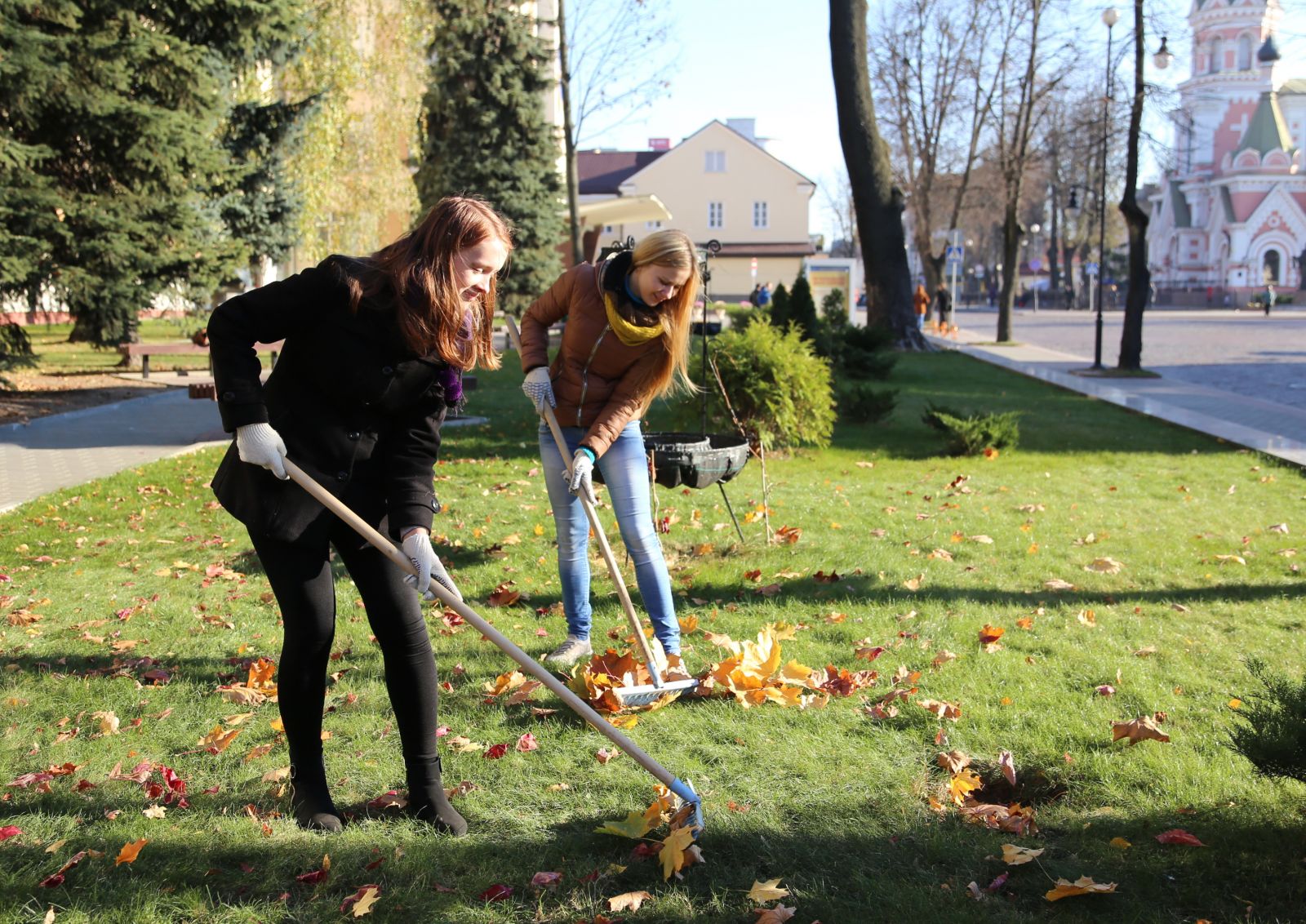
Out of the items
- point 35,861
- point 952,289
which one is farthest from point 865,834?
point 952,289

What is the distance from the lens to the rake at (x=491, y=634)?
10.0 ft

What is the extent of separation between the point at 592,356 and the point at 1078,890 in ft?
8.57

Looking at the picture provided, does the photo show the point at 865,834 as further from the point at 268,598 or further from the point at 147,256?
the point at 147,256

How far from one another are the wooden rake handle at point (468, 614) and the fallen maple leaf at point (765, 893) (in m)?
0.42

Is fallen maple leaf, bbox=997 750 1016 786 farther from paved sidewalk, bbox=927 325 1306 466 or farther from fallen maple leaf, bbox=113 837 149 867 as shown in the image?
paved sidewalk, bbox=927 325 1306 466

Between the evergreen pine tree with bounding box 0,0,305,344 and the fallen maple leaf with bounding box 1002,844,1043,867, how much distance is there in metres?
11.9

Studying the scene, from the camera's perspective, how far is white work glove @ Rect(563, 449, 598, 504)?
4.33 metres

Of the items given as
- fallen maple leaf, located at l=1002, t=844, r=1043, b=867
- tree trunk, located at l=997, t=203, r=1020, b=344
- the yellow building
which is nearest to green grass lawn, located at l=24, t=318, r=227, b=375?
fallen maple leaf, located at l=1002, t=844, r=1043, b=867

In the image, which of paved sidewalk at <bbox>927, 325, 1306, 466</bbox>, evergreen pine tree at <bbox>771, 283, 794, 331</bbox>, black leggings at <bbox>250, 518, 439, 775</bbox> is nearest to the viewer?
black leggings at <bbox>250, 518, 439, 775</bbox>

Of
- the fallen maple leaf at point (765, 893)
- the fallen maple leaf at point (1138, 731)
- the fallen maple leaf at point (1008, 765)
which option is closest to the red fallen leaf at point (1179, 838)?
the fallen maple leaf at point (1008, 765)

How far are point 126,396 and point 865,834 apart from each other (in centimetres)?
1488

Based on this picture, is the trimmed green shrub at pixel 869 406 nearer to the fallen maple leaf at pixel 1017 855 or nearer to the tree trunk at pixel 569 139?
the fallen maple leaf at pixel 1017 855

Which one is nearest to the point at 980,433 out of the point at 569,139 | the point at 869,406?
the point at 869,406

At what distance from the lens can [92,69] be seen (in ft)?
42.0
